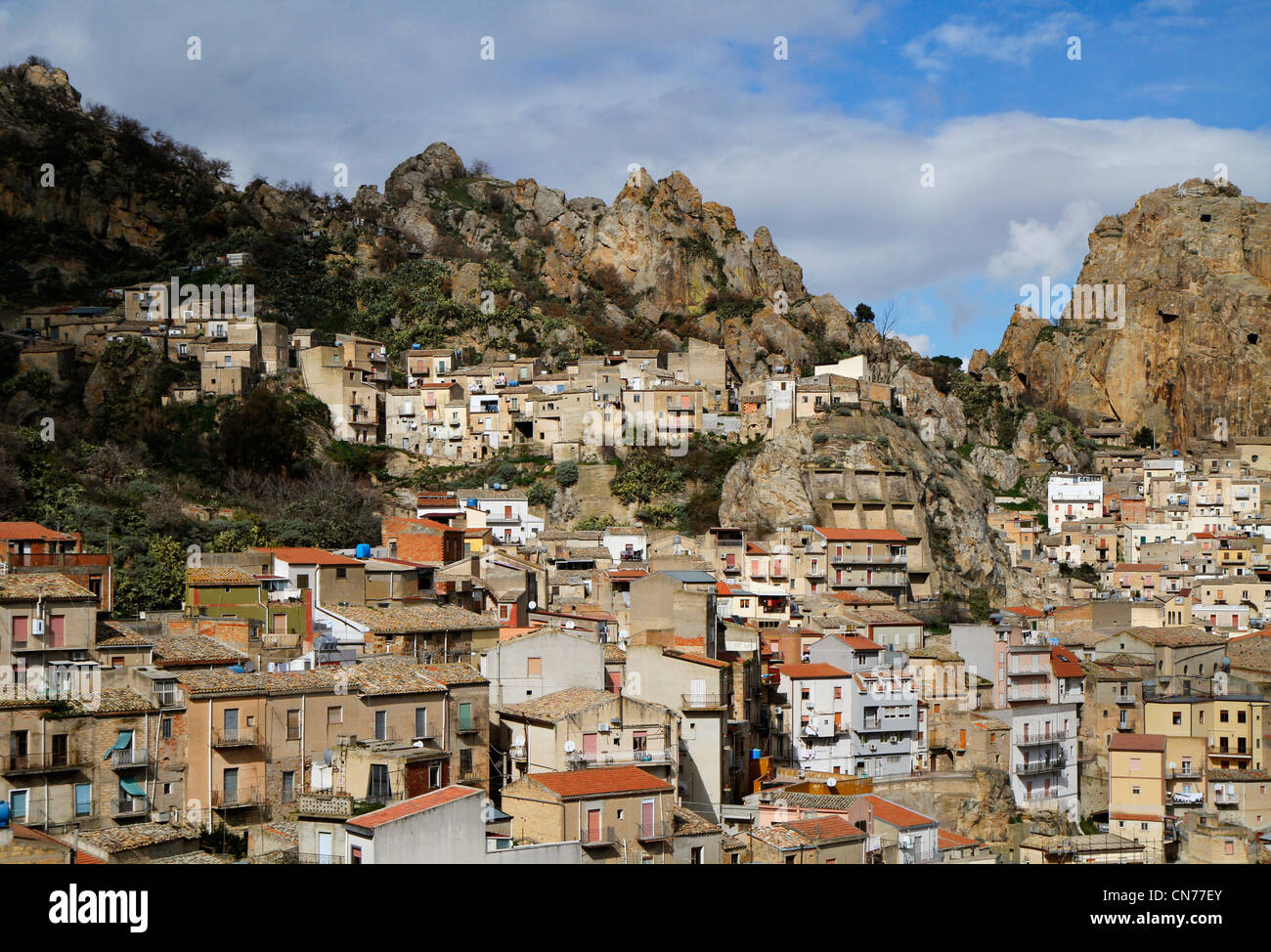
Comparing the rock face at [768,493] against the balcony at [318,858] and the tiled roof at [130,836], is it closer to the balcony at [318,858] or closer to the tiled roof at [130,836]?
the tiled roof at [130,836]

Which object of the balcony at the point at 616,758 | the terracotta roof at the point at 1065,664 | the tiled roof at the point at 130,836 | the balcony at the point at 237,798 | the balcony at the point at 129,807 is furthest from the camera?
the terracotta roof at the point at 1065,664

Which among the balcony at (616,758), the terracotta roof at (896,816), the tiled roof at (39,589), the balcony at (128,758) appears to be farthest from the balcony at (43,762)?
the terracotta roof at (896,816)

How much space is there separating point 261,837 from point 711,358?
66302mm

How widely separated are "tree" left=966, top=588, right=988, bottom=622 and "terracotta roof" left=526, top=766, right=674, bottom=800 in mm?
42154

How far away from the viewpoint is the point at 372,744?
2605 cm

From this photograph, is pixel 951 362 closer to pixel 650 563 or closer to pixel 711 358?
pixel 711 358

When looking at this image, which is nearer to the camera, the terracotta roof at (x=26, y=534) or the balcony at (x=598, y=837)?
the balcony at (x=598, y=837)

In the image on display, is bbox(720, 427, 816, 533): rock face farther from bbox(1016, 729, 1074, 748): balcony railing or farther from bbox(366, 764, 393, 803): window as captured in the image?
bbox(366, 764, 393, 803): window

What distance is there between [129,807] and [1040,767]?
27708 mm

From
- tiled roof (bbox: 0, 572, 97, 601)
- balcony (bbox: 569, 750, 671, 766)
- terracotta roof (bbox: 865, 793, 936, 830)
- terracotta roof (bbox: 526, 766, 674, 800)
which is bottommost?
terracotta roof (bbox: 865, 793, 936, 830)

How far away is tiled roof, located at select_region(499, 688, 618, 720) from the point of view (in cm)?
2922

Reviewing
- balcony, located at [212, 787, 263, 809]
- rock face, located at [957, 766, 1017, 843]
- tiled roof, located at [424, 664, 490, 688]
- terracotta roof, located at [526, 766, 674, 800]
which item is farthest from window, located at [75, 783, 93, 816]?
rock face, located at [957, 766, 1017, 843]

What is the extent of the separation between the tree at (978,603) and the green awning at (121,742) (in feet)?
151

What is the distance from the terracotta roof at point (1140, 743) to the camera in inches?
1614
